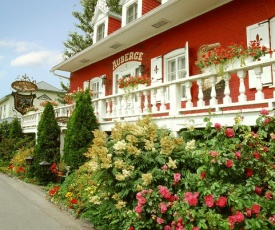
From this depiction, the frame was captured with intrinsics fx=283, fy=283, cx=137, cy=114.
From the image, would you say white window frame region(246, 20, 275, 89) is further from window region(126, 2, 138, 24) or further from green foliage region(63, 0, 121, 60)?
green foliage region(63, 0, 121, 60)

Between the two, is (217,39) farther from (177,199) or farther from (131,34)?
(177,199)

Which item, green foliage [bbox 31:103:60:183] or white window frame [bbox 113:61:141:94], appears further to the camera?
white window frame [bbox 113:61:141:94]

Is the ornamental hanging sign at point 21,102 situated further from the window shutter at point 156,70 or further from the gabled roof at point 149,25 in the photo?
the window shutter at point 156,70

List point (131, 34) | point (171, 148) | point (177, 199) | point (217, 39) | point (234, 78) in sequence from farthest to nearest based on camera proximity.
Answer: point (131, 34) → point (217, 39) → point (234, 78) → point (171, 148) → point (177, 199)

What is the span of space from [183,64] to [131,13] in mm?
4315

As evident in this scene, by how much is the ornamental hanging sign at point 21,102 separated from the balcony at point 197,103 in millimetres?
7870

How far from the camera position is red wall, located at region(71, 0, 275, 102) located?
741 centimetres

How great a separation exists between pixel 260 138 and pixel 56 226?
3872 mm

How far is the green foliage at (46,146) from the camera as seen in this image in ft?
31.4

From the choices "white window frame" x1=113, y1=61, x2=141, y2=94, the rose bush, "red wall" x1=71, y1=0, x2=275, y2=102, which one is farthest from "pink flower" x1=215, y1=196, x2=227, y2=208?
"white window frame" x1=113, y1=61, x2=141, y2=94

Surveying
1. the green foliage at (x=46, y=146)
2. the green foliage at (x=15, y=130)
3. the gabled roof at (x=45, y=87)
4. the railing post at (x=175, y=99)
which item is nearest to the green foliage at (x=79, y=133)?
the green foliage at (x=46, y=146)

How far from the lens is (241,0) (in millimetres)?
7766

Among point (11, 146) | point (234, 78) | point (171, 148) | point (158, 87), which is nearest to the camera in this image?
point (171, 148)

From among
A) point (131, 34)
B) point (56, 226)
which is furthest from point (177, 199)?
point (131, 34)
